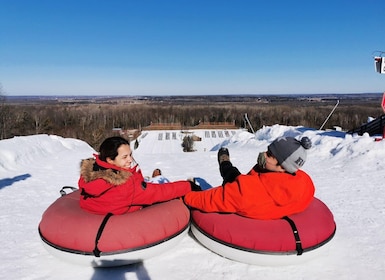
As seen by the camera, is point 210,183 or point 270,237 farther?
point 210,183

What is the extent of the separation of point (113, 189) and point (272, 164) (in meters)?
1.33

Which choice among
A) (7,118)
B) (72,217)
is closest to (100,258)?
(72,217)

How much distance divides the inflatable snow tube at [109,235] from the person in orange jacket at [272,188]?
0.50 meters

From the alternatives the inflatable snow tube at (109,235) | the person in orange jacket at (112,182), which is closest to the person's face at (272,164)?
the inflatable snow tube at (109,235)

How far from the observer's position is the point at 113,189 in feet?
8.21

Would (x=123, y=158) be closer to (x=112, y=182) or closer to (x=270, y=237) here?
(x=112, y=182)

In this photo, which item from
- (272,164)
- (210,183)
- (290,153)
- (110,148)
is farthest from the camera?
(210,183)

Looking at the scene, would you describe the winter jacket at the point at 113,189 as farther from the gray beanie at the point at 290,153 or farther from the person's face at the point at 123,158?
the gray beanie at the point at 290,153

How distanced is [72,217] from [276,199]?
1.73m

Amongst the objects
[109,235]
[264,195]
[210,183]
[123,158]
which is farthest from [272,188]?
[210,183]

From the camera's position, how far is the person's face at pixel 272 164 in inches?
93.9

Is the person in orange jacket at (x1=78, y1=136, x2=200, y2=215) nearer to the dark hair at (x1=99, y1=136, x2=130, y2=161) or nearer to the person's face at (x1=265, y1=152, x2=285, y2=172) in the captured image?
the dark hair at (x1=99, y1=136, x2=130, y2=161)

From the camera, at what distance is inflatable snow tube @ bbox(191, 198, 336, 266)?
2.39 meters

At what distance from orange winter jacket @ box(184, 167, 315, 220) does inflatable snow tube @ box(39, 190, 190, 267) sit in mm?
482
